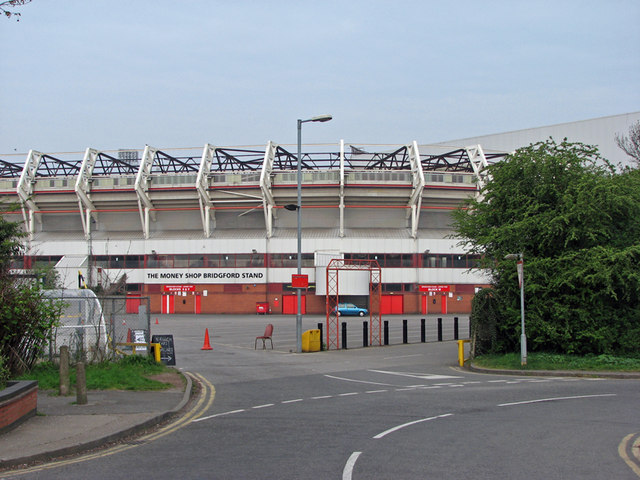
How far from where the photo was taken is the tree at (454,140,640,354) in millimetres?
19453

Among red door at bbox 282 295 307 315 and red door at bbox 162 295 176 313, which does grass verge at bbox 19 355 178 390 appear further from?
red door at bbox 162 295 176 313

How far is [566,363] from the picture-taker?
63.2 feet

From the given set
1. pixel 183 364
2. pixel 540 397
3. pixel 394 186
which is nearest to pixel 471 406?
pixel 540 397

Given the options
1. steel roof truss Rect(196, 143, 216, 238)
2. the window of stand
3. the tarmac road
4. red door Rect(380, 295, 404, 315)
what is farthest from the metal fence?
red door Rect(380, 295, 404, 315)

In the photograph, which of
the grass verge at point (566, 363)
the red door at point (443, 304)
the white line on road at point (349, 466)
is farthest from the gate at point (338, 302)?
the white line on road at point (349, 466)

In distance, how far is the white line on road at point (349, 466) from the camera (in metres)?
7.19

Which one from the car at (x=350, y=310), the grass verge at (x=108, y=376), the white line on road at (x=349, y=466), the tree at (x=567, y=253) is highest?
the tree at (x=567, y=253)

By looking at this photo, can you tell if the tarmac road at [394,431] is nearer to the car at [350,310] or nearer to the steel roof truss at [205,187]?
the car at [350,310]

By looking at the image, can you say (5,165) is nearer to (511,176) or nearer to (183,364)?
(183,364)

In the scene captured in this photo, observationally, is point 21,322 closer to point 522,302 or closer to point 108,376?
point 108,376

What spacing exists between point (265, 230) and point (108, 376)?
48897 mm

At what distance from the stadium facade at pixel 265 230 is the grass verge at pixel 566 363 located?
39.1 m

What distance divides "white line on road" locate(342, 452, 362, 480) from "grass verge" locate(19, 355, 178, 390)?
7.52 m

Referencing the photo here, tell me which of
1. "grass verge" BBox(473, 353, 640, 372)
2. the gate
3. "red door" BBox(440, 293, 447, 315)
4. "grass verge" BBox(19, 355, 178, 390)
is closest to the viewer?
"grass verge" BBox(19, 355, 178, 390)
